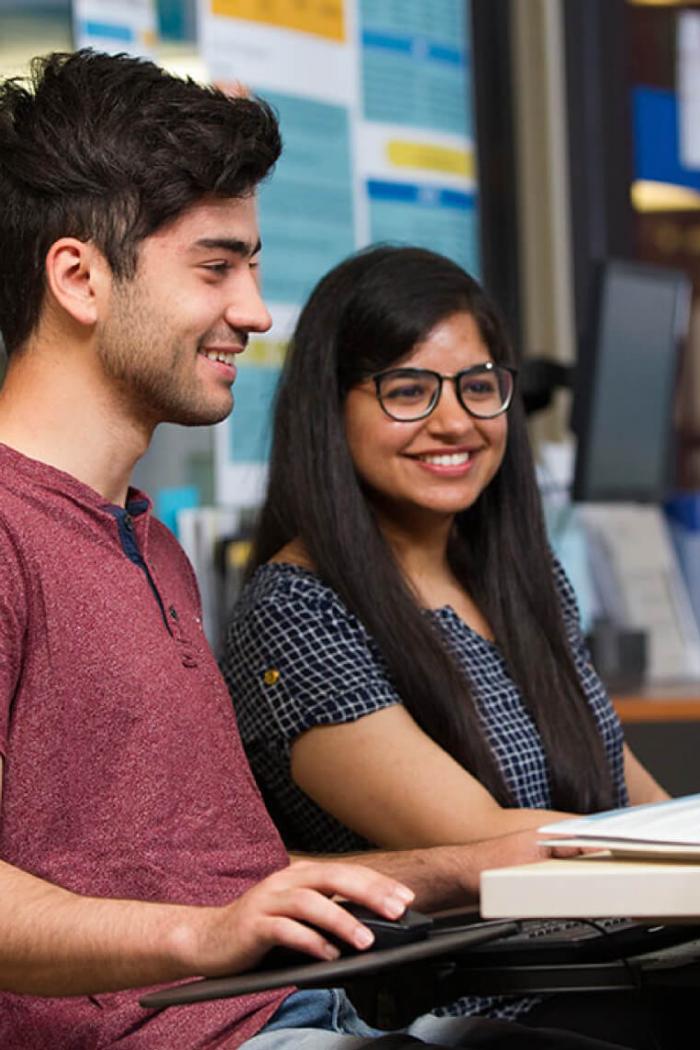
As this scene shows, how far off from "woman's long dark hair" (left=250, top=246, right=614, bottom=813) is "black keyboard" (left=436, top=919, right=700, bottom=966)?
477mm

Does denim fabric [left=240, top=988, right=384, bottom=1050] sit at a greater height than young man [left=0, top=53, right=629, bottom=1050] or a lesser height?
lesser

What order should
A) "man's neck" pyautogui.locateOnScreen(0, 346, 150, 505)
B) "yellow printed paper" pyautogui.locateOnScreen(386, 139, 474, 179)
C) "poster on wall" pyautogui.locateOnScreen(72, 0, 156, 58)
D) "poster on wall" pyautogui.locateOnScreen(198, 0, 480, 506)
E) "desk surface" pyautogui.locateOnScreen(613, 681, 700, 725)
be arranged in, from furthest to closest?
1. "yellow printed paper" pyautogui.locateOnScreen(386, 139, 474, 179)
2. "poster on wall" pyautogui.locateOnScreen(198, 0, 480, 506)
3. "poster on wall" pyautogui.locateOnScreen(72, 0, 156, 58)
4. "desk surface" pyautogui.locateOnScreen(613, 681, 700, 725)
5. "man's neck" pyautogui.locateOnScreen(0, 346, 150, 505)

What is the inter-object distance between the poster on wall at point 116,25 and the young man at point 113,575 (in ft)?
5.05

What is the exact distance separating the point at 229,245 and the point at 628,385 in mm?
1977

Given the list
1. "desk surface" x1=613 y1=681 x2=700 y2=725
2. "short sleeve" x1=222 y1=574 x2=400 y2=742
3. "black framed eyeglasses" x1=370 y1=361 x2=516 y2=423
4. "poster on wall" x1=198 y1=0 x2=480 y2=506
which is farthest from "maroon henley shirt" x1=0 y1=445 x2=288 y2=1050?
"poster on wall" x1=198 y1=0 x2=480 y2=506

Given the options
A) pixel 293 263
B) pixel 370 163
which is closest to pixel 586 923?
pixel 293 263

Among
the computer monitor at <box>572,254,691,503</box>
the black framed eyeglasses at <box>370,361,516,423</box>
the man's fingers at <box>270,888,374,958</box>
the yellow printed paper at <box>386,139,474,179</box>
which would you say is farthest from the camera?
the yellow printed paper at <box>386,139,474,179</box>

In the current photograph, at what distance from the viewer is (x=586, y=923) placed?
1.50 m

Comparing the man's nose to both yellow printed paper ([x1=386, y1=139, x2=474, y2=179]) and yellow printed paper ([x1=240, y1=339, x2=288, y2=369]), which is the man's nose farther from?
yellow printed paper ([x1=386, y1=139, x2=474, y2=179])

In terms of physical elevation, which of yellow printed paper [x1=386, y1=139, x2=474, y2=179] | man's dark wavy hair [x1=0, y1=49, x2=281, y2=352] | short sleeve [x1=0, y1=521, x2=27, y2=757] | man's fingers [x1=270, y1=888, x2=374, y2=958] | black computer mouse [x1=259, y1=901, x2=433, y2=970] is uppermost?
yellow printed paper [x1=386, y1=139, x2=474, y2=179]

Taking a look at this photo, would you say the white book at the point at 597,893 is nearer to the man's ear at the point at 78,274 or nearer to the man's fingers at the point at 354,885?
the man's fingers at the point at 354,885

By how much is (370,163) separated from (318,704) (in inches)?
87.9

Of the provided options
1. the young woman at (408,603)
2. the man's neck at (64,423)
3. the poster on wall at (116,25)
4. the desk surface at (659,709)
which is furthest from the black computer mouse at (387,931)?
the poster on wall at (116,25)

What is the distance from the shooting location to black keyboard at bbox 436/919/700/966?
1.48 metres
